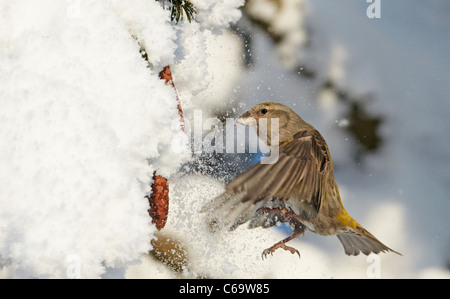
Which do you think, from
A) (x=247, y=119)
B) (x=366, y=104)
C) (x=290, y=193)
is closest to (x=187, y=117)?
(x=247, y=119)

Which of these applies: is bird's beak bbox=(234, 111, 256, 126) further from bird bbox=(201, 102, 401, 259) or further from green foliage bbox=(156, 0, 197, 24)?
green foliage bbox=(156, 0, 197, 24)

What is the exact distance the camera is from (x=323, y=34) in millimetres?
823

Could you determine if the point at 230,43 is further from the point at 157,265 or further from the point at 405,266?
the point at 405,266

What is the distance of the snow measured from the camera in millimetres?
418

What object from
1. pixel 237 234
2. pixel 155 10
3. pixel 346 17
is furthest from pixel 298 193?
pixel 346 17

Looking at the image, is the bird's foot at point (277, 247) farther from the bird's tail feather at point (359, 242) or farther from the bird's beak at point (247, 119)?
the bird's beak at point (247, 119)

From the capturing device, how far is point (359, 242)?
28.7 inches

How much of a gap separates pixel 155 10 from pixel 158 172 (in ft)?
0.71

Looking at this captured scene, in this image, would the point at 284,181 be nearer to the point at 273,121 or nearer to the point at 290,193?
the point at 290,193

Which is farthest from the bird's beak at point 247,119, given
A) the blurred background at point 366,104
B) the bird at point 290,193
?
the blurred background at point 366,104

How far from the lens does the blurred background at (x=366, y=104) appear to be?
798 millimetres

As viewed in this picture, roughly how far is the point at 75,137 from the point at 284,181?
260mm

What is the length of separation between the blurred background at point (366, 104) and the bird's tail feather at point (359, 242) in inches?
1.7

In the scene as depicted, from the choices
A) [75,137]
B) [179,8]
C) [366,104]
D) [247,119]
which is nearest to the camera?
[75,137]
